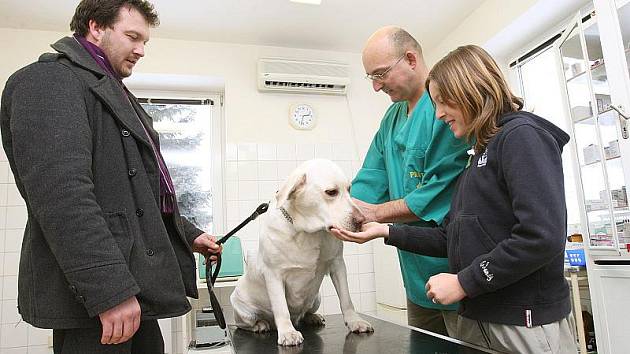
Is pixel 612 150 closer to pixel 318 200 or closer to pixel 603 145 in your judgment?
pixel 603 145

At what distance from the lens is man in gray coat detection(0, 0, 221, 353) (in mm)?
867

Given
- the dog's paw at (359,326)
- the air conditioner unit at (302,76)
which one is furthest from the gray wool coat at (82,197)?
the air conditioner unit at (302,76)

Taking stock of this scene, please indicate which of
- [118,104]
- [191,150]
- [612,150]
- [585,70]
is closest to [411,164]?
[118,104]

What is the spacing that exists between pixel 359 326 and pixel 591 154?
1976mm

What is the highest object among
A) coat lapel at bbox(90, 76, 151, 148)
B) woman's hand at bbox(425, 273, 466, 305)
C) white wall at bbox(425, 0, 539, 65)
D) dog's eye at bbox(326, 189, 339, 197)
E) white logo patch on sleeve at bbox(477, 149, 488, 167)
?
white wall at bbox(425, 0, 539, 65)

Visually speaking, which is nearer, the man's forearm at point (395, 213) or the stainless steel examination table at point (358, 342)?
the stainless steel examination table at point (358, 342)

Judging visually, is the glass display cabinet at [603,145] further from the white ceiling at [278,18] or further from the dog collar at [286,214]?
the dog collar at [286,214]

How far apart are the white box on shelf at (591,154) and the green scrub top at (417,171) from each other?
144cm

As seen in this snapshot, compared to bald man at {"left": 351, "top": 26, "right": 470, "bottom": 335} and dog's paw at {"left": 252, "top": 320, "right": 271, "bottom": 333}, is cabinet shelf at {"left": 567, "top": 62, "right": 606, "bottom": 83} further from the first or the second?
dog's paw at {"left": 252, "top": 320, "right": 271, "bottom": 333}

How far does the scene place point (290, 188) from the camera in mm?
1298

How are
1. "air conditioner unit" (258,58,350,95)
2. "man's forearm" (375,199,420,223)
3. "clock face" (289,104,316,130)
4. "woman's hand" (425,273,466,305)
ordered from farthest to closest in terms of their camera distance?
1. "clock face" (289,104,316,130)
2. "air conditioner unit" (258,58,350,95)
3. "man's forearm" (375,199,420,223)
4. "woman's hand" (425,273,466,305)

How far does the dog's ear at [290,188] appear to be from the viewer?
1.28m

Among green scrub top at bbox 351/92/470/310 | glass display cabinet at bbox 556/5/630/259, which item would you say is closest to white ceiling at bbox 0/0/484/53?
glass display cabinet at bbox 556/5/630/259

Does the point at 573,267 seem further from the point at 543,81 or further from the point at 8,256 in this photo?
the point at 8,256
